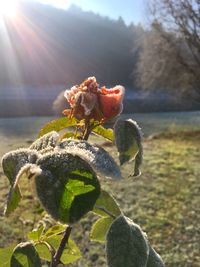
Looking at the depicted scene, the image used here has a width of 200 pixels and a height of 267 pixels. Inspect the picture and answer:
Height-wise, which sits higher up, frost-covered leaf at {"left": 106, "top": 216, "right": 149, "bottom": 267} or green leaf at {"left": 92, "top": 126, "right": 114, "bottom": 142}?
green leaf at {"left": 92, "top": 126, "right": 114, "bottom": 142}

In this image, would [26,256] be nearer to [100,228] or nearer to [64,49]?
[100,228]

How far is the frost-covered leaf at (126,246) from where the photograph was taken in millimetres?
449

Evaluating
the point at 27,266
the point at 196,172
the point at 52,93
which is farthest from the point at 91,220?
the point at 52,93

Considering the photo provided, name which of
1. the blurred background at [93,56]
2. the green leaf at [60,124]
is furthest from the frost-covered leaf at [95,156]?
the blurred background at [93,56]

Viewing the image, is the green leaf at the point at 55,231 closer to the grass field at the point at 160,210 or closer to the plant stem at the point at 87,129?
the plant stem at the point at 87,129

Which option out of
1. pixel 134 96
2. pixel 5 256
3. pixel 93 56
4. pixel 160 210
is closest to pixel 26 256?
pixel 5 256

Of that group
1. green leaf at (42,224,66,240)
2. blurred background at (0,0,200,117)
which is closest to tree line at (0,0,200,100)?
blurred background at (0,0,200,117)

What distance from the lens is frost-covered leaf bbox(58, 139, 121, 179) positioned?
41cm

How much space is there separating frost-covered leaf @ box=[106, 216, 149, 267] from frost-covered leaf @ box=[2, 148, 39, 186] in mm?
109

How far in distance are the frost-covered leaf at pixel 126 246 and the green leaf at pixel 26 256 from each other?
0.41 ft

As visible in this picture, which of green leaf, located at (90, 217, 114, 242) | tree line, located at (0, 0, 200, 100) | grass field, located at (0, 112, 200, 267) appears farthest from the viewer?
tree line, located at (0, 0, 200, 100)

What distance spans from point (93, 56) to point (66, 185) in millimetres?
27192

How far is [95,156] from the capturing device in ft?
1.41

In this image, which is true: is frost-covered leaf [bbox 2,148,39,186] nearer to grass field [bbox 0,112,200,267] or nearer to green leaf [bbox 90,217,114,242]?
green leaf [bbox 90,217,114,242]
